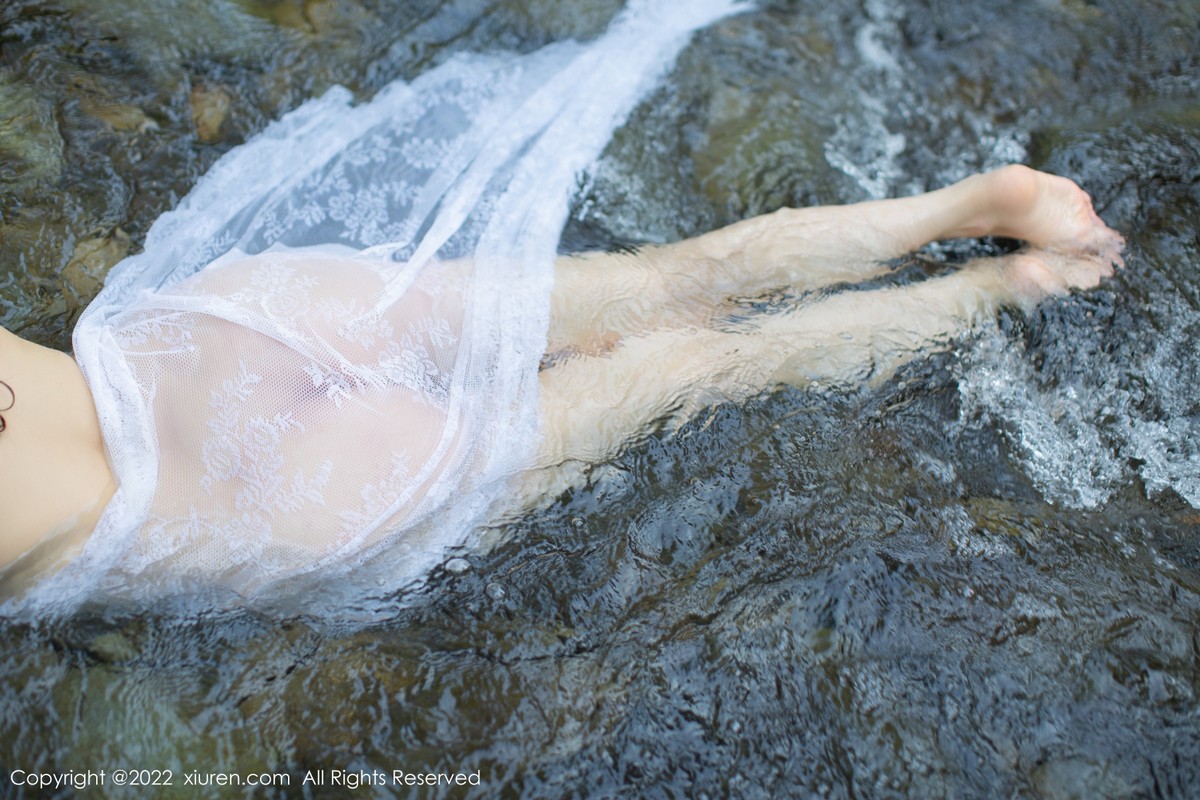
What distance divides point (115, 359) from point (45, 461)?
0.24 m

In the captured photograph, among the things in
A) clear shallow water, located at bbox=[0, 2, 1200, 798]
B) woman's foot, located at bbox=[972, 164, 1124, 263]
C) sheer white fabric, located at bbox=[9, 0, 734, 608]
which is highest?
sheer white fabric, located at bbox=[9, 0, 734, 608]

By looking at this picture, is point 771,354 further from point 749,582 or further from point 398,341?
point 398,341

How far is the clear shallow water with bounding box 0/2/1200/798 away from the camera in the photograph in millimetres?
1729

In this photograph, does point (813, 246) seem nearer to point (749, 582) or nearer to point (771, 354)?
point (771, 354)

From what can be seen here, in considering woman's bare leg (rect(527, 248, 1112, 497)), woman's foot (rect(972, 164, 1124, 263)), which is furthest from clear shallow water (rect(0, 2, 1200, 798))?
woman's foot (rect(972, 164, 1124, 263))

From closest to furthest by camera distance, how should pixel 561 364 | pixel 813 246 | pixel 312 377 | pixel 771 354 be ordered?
pixel 312 377
pixel 561 364
pixel 771 354
pixel 813 246

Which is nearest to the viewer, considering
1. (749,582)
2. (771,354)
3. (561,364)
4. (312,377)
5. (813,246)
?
(312,377)

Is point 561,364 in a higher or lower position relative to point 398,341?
lower

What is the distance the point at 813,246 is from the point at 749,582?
0.94m

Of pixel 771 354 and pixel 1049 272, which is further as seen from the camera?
pixel 1049 272

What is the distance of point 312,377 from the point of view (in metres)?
1.77

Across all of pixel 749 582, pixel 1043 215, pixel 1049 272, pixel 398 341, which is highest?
pixel 398 341

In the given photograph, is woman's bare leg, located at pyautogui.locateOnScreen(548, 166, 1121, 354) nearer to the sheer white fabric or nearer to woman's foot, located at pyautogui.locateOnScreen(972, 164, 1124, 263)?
woman's foot, located at pyautogui.locateOnScreen(972, 164, 1124, 263)

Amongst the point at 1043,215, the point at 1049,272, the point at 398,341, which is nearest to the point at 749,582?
the point at 398,341
